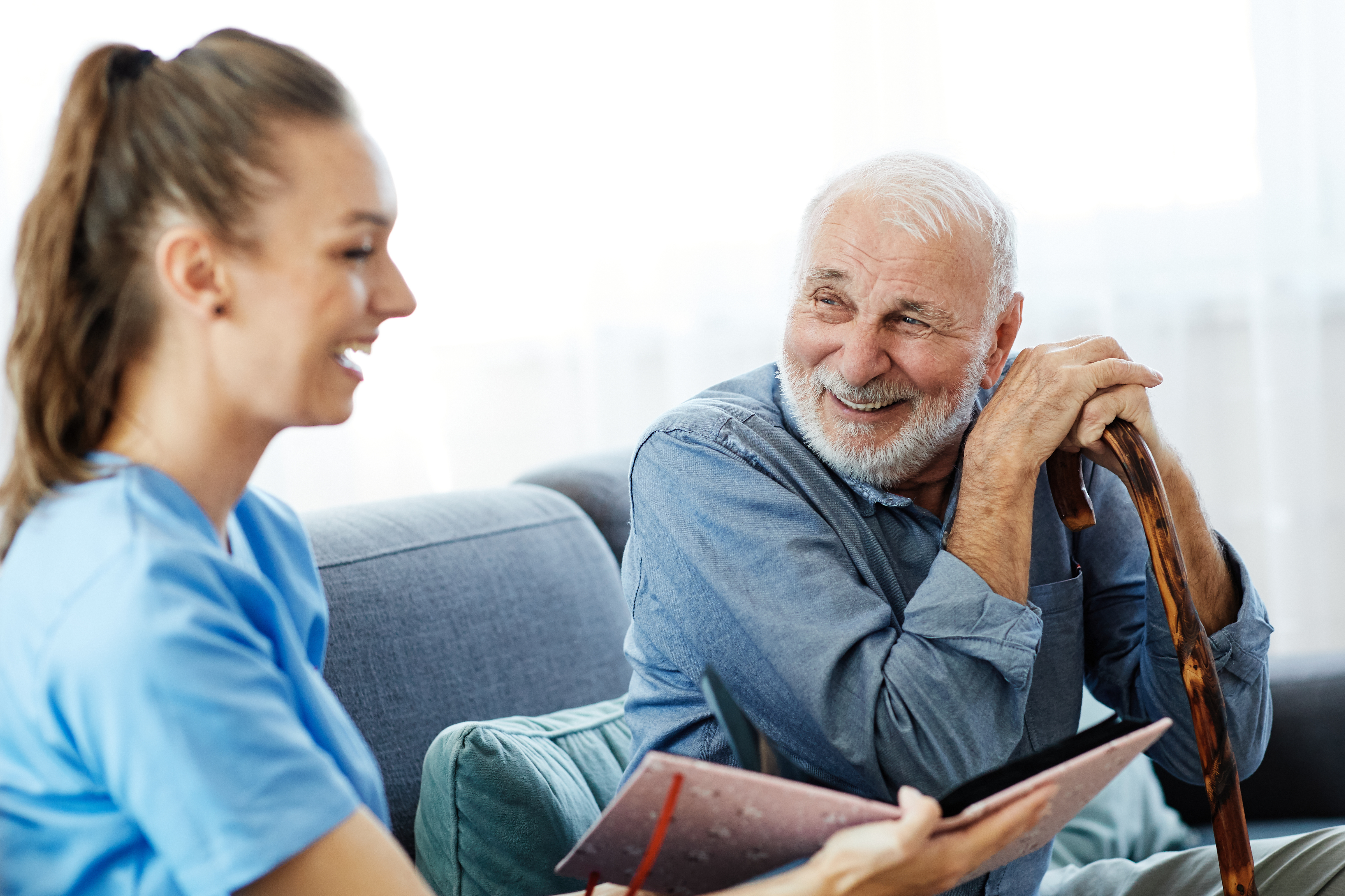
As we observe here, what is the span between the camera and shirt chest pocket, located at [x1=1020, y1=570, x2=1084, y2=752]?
4.09ft

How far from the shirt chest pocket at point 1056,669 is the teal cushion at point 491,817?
499mm

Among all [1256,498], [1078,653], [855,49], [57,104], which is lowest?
[1256,498]

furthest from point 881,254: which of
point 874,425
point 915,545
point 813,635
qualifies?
point 813,635

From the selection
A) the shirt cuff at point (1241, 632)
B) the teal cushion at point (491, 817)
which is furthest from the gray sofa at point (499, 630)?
the shirt cuff at point (1241, 632)

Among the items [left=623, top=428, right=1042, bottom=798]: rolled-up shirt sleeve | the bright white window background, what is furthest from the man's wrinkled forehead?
the bright white window background

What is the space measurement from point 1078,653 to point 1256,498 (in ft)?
5.02

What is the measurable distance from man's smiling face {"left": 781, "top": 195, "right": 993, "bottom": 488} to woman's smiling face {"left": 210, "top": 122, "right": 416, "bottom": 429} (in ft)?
1.93

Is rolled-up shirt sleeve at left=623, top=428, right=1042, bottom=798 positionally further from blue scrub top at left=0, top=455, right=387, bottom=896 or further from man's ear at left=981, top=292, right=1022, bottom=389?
blue scrub top at left=0, top=455, right=387, bottom=896

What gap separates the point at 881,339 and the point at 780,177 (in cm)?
134

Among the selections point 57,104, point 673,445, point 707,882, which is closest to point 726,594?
point 673,445

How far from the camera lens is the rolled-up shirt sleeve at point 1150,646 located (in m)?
1.23

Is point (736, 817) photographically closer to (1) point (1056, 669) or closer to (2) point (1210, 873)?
(1) point (1056, 669)

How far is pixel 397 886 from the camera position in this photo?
663 mm

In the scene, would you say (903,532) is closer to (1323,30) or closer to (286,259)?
(286,259)
